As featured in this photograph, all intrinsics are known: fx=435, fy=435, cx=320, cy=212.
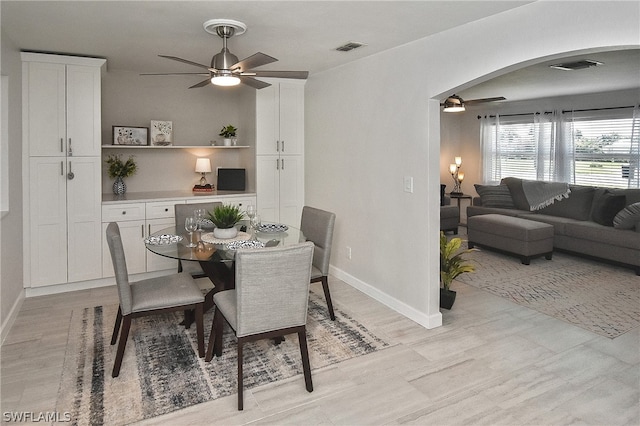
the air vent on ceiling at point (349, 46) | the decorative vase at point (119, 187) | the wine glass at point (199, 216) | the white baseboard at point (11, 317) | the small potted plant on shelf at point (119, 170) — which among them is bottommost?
the white baseboard at point (11, 317)

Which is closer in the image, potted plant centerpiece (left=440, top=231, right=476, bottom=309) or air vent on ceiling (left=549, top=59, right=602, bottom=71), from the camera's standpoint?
potted plant centerpiece (left=440, top=231, right=476, bottom=309)

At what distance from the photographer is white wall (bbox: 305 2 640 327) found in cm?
250

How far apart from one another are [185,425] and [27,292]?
2830mm

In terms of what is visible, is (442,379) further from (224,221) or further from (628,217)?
(628,217)

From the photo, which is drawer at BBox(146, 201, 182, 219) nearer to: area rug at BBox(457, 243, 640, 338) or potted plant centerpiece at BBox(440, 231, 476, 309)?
potted plant centerpiece at BBox(440, 231, 476, 309)

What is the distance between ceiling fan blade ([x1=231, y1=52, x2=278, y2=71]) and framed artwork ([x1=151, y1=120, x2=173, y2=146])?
2.52 m

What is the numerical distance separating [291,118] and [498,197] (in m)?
3.93

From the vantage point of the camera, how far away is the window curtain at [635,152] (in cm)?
630

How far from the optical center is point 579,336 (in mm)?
3379

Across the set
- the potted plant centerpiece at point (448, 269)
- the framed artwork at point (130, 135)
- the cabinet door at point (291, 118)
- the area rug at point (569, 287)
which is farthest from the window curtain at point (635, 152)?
the framed artwork at point (130, 135)

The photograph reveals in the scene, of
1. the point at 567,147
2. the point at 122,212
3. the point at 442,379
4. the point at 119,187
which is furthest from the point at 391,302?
the point at 567,147

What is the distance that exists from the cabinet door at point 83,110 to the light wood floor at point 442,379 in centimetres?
160

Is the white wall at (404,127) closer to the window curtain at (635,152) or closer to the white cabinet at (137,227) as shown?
the white cabinet at (137,227)

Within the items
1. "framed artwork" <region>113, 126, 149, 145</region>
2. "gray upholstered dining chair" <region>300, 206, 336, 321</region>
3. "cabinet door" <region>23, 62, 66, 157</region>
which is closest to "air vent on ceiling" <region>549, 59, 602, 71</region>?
"gray upholstered dining chair" <region>300, 206, 336, 321</region>
